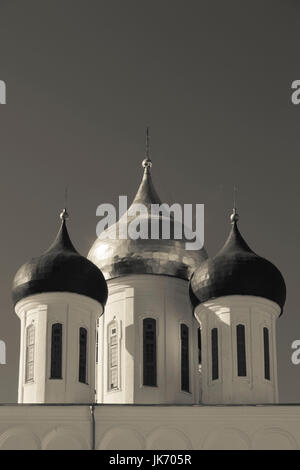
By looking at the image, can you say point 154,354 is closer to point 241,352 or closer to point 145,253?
point 241,352

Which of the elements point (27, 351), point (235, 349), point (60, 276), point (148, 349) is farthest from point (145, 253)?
point (27, 351)

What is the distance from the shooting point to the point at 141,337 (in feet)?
121

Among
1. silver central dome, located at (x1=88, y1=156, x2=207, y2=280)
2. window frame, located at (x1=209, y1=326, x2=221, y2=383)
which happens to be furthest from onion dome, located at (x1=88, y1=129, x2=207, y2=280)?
window frame, located at (x1=209, y1=326, x2=221, y2=383)

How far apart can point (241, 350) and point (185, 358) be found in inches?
88.6

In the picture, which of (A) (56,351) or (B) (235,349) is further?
(B) (235,349)

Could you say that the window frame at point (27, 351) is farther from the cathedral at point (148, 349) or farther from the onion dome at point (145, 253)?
the onion dome at point (145, 253)

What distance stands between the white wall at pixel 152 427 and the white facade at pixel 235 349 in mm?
1000

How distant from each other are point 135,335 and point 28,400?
354cm

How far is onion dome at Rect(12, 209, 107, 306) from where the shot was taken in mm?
35500

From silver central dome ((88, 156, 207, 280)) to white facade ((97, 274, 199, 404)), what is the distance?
8.1 inches

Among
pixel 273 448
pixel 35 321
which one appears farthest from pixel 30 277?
pixel 273 448

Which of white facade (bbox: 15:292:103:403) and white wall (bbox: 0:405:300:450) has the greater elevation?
white facade (bbox: 15:292:103:403)

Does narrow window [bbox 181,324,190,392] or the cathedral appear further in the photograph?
narrow window [bbox 181,324,190,392]

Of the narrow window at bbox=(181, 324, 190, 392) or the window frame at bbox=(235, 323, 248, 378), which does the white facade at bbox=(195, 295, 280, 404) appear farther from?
the narrow window at bbox=(181, 324, 190, 392)
